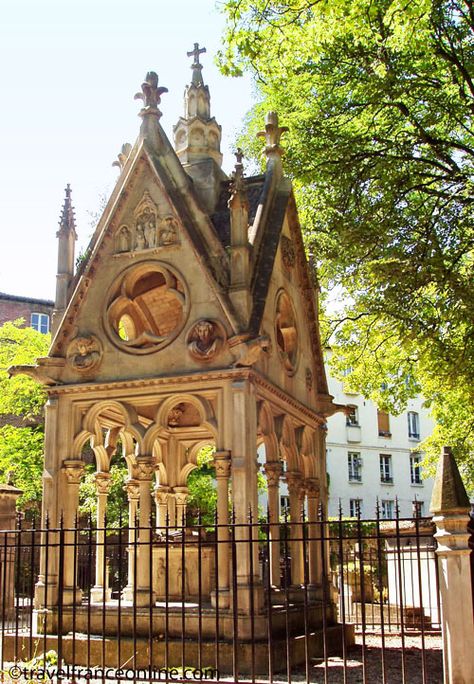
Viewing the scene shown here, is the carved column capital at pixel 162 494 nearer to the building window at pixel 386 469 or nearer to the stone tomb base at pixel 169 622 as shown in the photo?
the stone tomb base at pixel 169 622

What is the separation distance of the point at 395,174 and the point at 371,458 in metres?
40.5

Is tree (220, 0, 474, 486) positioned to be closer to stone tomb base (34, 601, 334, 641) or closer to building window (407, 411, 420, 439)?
stone tomb base (34, 601, 334, 641)

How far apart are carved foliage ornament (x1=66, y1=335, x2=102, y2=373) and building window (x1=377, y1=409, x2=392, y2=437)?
44629mm

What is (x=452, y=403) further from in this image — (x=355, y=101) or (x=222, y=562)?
(x=222, y=562)

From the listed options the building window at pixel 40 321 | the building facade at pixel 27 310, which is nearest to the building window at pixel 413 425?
the building window at pixel 40 321

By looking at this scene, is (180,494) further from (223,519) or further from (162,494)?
(223,519)

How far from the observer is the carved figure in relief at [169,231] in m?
13.3

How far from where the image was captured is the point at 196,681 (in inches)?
362

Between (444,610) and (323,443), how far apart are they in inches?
318

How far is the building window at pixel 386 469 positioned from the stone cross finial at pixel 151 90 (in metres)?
44.9

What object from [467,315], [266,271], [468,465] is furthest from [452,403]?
[266,271]

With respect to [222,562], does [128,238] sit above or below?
above

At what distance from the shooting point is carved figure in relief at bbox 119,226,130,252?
13625 mm

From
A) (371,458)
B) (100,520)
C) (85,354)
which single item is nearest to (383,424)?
(371,458)
